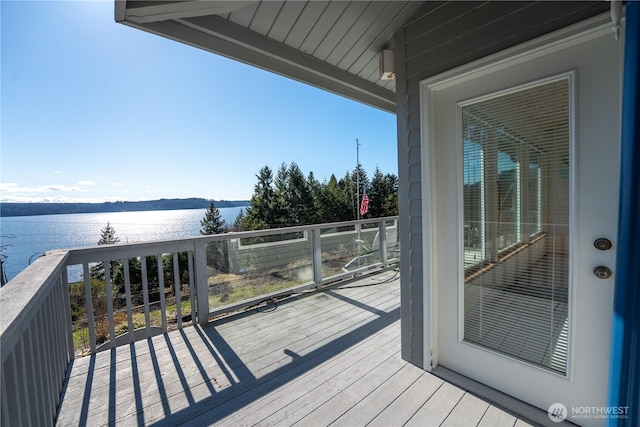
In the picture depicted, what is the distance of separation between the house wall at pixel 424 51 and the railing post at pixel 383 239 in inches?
109

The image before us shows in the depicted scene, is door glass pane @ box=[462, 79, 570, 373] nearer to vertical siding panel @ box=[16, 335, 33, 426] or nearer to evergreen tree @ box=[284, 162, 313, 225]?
vertical siding panel @ box=[16, 335, 33, 426]

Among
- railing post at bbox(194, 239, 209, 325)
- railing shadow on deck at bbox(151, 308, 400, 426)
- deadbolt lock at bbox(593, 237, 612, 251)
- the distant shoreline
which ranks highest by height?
the distant shoreline

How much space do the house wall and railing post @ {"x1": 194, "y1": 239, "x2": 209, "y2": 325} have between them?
2.00 metres

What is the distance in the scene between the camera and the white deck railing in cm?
109

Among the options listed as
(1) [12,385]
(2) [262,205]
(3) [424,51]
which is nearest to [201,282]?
(1) [12,385]

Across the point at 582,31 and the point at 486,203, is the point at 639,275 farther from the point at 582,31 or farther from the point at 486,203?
the point at 582,31

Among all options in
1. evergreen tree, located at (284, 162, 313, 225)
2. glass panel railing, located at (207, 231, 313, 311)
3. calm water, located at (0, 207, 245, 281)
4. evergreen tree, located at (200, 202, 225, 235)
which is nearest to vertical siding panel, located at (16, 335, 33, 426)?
glass panel railing, located at (207, 231, 313, 311)

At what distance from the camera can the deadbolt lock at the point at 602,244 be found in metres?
1.32

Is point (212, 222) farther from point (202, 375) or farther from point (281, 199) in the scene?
point (202, 375)

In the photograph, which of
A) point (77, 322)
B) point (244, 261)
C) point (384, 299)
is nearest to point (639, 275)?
point (384, 299)

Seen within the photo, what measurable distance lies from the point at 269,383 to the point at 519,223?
1.96 m

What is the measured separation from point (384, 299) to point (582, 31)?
299 cm

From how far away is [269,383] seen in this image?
1905 millimetres

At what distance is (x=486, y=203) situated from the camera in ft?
5.79
